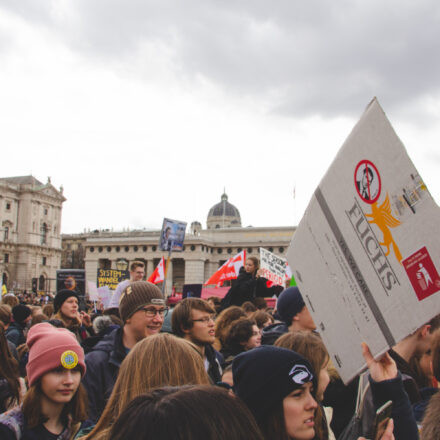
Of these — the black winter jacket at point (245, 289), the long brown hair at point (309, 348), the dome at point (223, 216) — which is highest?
the dome at point (223, 216)

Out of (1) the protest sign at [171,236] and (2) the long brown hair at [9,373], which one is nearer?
(2) the long brown hair at [9,373]

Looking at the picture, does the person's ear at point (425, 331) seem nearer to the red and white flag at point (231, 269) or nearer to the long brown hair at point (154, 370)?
the long brown hair at point (154, 370)

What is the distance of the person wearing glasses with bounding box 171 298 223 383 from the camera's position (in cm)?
448

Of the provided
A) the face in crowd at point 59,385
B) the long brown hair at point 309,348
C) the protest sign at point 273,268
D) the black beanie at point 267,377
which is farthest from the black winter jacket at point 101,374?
the protest sign at point 273,268

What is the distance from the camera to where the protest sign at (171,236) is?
1777 cm

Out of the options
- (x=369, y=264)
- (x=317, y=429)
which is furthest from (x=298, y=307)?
(x=369, y=264)

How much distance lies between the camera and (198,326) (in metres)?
4.48

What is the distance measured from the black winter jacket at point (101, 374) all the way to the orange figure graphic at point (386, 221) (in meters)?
2.40

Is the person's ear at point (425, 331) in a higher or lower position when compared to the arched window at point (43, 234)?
lower

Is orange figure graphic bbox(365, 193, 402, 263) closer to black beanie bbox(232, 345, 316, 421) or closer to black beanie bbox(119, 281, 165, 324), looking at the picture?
black beanie bbox(232, 345, 316, 421)

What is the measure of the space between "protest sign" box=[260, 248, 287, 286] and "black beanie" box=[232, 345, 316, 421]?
11.6 metres

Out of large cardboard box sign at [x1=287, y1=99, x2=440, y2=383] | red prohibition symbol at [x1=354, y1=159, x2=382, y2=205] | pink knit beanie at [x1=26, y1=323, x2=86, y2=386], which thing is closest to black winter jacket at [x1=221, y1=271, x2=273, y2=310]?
pink knit beanie at [x1=26, y1=323, x2=86, y2=386]

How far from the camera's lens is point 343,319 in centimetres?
221

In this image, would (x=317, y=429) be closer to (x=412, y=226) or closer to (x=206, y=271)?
(x=412, y=226)
